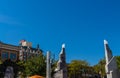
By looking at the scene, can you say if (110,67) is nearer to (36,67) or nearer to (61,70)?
(61,70)

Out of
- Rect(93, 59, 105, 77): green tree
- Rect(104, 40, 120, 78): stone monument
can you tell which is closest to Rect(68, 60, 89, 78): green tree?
Rect(93, 59, 105, 77): green tree

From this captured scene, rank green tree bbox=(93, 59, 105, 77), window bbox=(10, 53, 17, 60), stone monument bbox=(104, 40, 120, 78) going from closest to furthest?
stone monument bbox=(104, 40, 120, 78) → green tree bbox=(93, 59, 105, 77) → window bbox=(10, 53, 17, 60)

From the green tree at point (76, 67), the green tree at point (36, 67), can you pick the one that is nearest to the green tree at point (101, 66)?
the green tree at point (76, 67)

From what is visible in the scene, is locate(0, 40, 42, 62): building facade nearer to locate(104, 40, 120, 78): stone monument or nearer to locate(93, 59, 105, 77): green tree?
locate(93, 59, 105, 77): green tree

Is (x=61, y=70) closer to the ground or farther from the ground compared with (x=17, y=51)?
closer to the ground

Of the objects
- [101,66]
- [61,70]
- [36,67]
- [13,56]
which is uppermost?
[13,56]

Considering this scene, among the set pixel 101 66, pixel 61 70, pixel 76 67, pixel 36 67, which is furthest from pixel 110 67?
pixel 76 67

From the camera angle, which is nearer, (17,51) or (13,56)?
(13,56)

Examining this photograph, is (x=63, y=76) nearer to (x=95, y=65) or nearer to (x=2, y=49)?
(x=95, y=65)

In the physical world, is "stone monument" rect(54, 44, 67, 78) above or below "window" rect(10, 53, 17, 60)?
below

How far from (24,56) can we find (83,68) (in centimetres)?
1957

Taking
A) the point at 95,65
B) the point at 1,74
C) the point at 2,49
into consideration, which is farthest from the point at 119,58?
the point at 2,49

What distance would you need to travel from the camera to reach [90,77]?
62281 millimetres

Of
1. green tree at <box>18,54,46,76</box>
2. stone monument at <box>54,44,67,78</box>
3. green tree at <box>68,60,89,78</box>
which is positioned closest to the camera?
stone monument at <box>54,44,67,78</box>
